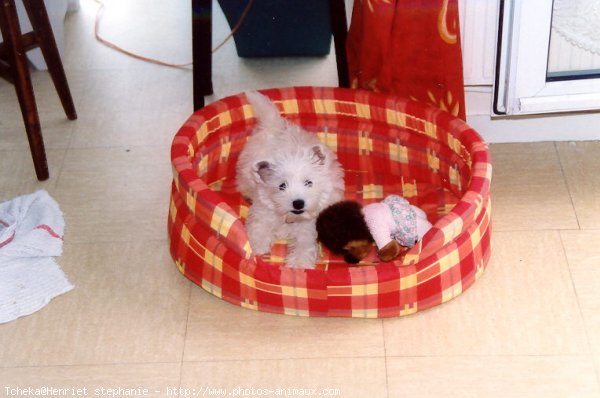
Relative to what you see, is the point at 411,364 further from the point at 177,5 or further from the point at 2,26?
the point at 177,5

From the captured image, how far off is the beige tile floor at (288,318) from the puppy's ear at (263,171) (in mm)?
337

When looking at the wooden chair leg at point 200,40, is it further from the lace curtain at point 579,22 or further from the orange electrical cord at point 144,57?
the lace curtain at point 579,22

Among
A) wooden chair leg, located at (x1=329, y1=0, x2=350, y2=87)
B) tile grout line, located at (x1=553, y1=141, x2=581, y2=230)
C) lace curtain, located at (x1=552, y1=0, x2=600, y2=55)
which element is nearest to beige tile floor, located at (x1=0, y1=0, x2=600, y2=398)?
tile grout line, located at (x1=553, y1=141, x2=581, y2=230)

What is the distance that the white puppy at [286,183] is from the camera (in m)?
2.15

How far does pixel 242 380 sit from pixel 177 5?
204 centimetres

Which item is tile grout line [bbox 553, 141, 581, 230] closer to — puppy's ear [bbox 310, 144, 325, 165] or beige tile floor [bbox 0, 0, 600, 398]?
beige tile floor [bbox 0, 0, 600, 398]

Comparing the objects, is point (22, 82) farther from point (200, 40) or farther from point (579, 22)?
point (579, 22)

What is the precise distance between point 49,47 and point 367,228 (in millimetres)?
1248

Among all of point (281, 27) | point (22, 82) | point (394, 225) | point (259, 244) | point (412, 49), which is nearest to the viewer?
point (394, 225)

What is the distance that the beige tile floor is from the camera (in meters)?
1.92

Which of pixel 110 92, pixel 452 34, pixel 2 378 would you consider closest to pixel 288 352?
pixel 2 378

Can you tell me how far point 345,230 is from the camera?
207 centimetres

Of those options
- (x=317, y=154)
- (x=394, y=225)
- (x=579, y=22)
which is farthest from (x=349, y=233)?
(x=579, y=22)

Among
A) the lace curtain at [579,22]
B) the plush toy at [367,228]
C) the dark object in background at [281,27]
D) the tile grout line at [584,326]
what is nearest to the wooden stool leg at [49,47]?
the dark object in background at [281,27]
